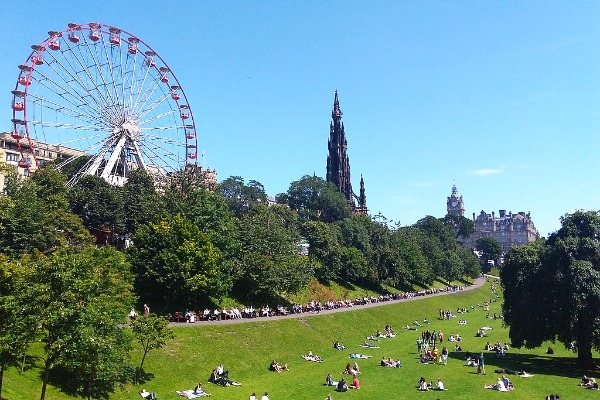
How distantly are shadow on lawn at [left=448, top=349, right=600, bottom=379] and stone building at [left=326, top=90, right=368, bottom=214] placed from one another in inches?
4409

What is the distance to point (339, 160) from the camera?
157m

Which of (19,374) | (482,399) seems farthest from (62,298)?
(482,399)

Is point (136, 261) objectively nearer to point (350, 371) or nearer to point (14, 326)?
point (350, 371)

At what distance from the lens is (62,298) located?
2103cm

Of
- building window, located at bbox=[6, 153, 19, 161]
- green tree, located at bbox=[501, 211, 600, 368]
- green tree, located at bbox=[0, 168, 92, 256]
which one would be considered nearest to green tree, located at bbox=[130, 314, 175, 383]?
green tree, located at bbox=[0, 168, 92, 256]

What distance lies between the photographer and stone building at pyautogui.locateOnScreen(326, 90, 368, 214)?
15550 cm

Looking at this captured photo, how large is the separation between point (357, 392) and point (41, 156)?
108262 mm

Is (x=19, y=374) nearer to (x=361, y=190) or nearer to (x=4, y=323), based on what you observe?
(x=4, y=323)

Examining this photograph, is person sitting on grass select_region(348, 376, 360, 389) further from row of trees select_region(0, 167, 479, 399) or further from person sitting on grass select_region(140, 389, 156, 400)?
row of trees select_region(0, 167, 479, 399)

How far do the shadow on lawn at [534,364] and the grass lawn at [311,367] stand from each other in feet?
0.22

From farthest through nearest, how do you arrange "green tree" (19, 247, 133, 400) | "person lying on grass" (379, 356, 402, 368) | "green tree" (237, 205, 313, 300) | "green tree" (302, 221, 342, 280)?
"green tree" (302, 221, 342, 280) → "green tree" (237, 205, 313, 300) → "person lying on grass" (379, 356, 402, 368) → "green tree" (19, 247, 133, 400)

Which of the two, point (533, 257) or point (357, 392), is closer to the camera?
point (357, 392)

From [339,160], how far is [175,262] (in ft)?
382

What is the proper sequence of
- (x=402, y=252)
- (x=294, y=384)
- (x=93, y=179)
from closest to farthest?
(x=294, y=384)
(x=93, y=179)
(x=402, y=252)
